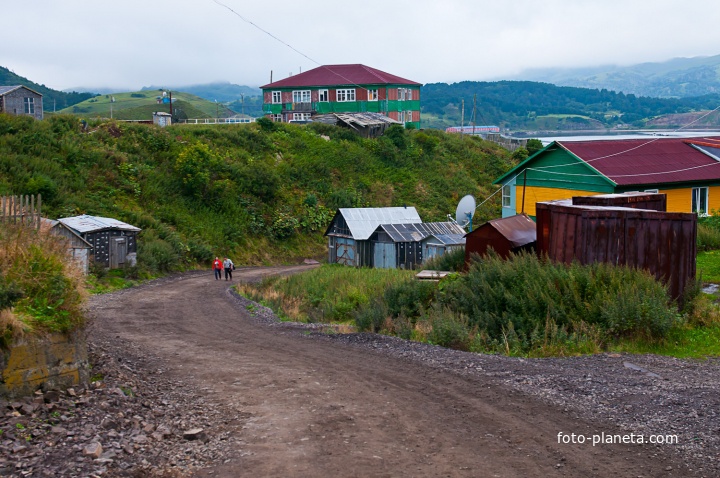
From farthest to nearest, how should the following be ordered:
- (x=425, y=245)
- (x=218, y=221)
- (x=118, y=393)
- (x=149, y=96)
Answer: (x=149, y=96)
(x=218, y=221)
(x=425, y=245)
(x=118, y=393)

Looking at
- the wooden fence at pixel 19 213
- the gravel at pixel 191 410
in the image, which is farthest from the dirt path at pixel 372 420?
the wooden fence at pixel 19 213

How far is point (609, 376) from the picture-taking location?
11.7 meters

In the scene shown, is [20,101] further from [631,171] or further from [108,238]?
[631,171]

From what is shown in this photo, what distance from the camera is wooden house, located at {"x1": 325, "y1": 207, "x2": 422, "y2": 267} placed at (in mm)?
40719

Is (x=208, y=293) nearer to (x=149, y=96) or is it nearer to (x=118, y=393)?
(x=118, y=393)

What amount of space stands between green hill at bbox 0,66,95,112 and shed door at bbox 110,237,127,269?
9772cm

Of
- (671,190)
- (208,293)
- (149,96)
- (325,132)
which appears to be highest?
(149,96)

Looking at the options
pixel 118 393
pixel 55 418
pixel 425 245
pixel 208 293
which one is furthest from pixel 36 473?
pixel 425 245

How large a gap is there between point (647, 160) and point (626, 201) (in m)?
13.3

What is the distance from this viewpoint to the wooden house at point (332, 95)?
72750 millimetres

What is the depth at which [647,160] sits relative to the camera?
32.5 m

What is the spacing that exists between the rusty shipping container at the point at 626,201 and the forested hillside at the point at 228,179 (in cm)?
2256

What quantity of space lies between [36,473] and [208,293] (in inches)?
837

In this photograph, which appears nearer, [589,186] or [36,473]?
[36,473]
